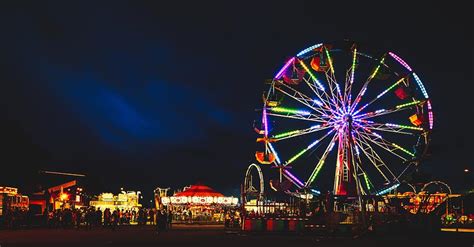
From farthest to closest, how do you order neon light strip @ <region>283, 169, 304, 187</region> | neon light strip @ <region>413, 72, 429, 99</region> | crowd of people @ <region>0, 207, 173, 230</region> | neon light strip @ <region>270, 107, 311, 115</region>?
neon light strip @ <region>270, 107, 311, 115</region> → neon light strip @ <region>283, 169, 304, 187</region> → neon light strip @ <region>413, 72, 429, 99</region> → crowd of people @ <region>0, 207, 173, 230</region>

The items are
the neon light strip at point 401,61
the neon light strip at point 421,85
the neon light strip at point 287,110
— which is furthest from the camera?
the neon light strip at point 287,110

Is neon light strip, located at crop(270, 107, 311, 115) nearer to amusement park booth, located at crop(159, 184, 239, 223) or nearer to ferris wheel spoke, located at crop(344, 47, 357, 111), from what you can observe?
ferris wheel spoke, located at crop(344, 47, 357, 111)

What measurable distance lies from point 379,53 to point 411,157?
7.04m

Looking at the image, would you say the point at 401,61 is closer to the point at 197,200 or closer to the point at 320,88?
the point at 320,88

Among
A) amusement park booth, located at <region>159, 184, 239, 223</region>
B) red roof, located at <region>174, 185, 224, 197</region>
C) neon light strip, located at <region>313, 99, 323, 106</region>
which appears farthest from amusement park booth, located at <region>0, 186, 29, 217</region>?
neon light strip, located at <region>313, 99, 323, 106</region>

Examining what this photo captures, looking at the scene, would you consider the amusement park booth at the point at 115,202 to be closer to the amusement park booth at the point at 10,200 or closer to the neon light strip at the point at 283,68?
Answer: the amusement park booth at the point at 10,200

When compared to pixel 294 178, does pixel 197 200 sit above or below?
below

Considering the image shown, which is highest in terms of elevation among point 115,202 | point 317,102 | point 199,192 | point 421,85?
point 421,85

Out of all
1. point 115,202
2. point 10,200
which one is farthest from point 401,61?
point 115,202

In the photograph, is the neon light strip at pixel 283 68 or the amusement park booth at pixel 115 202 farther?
the amusement park booth at pixel 115 202

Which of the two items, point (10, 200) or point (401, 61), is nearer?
point (401, 61)

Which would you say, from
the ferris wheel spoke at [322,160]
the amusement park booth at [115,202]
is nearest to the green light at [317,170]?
the ferris wheel spoke at [322,160]

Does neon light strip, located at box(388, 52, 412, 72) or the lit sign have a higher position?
neon light strip, located at box(388, 52, 412, 72)

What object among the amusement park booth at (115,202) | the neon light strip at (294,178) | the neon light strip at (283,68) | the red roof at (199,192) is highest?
the neon light strip at (283,68)
